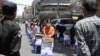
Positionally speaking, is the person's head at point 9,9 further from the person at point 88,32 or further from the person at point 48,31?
the person at point 48,31

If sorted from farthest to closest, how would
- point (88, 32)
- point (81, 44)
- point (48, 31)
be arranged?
point (48, 31), point (88, 32), point (81, 44)

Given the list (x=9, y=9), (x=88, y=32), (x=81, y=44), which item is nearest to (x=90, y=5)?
(x=88, y=32)

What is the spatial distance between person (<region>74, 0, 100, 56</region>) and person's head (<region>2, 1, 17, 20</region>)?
2.72ft

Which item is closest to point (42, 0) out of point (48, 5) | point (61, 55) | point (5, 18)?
point (48, 5)

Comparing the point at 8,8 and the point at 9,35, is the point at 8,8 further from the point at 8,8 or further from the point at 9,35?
the point at 9,35

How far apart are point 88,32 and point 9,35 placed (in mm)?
1011

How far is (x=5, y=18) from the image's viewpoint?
491 centimetres

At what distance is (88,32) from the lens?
4.83 meters

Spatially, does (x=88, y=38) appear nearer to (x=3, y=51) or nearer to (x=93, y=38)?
(x=93, y=38)

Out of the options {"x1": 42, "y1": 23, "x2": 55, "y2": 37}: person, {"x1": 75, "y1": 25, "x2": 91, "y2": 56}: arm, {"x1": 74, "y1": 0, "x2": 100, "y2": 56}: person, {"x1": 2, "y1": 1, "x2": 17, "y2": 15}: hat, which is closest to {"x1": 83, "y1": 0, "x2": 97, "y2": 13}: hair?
{"x1": 74, "y1": 0, "x2": 100, "y2": 56}: person

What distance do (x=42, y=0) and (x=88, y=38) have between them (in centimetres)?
8846

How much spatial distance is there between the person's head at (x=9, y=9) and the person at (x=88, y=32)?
0.83m

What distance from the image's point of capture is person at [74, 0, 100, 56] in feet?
15.5

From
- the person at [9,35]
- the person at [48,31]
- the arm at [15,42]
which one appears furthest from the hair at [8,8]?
the person at [48,31]
